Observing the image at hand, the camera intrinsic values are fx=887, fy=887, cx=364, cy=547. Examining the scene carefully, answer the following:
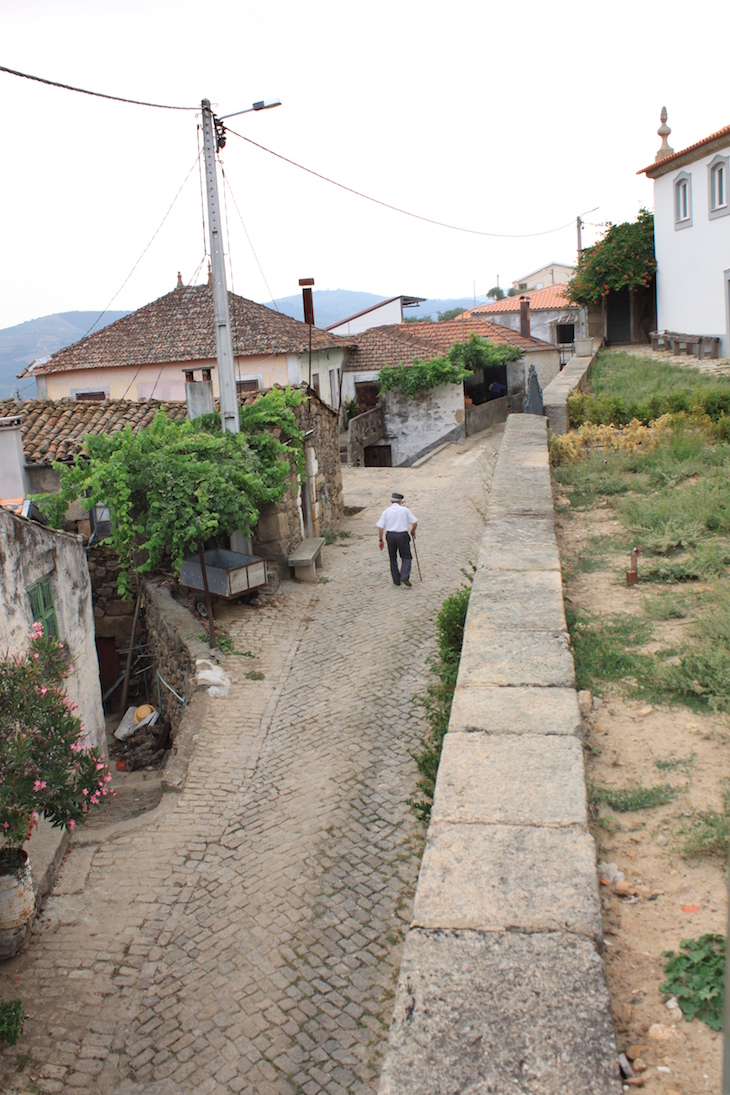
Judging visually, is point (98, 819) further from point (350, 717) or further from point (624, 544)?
point (624, 544)

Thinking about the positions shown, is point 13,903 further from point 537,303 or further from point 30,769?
point 537,303

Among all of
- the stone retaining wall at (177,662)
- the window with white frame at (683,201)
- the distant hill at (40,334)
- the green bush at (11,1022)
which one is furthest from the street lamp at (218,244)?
the distant hill at (40,334)

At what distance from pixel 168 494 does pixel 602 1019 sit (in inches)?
436

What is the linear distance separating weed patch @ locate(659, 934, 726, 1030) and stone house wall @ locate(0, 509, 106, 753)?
714 cm

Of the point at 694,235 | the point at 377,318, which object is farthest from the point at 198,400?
the point at 377,318

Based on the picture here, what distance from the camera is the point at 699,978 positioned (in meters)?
2.76

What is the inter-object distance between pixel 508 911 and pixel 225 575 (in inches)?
419

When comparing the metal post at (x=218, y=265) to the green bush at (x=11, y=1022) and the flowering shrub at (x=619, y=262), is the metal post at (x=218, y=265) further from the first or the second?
the flowering shrub at (x=619, y=262)

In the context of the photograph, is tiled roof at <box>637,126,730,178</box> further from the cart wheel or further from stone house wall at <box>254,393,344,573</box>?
the cart wheel

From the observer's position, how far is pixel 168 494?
41.9 ft

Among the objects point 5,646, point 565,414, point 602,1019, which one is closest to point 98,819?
point 5,646

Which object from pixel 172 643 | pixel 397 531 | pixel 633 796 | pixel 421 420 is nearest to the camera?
pixel 633 796

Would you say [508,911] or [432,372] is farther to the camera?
[432,372]

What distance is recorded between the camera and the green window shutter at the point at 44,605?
32.2 feet
